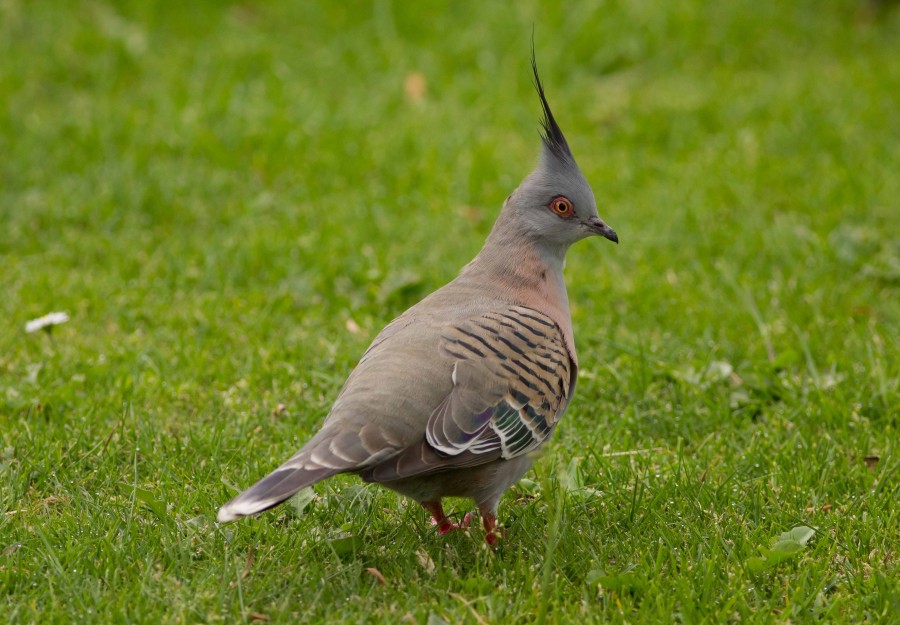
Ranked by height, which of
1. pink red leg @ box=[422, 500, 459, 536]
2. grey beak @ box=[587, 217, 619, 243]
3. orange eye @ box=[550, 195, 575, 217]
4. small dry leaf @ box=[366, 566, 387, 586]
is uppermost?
orange eye @ box=[550, 195, 575, 217]

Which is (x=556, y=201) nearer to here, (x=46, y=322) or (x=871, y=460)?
(x=871, y=460)

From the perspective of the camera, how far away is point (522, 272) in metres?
4.29

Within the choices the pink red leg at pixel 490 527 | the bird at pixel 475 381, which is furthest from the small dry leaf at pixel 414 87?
the pink red leg at pixel 490 527

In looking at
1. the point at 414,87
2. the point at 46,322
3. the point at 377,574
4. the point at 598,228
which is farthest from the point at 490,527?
the point at 414,87

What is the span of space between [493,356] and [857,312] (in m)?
Result: 2.79

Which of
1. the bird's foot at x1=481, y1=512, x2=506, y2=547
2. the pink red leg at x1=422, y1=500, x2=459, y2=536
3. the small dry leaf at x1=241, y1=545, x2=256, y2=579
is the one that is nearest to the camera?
the small dry leaf at x1=241, y1=545, x2=256, y2=579

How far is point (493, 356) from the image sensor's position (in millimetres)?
3764

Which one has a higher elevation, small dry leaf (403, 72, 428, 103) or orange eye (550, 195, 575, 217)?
orange eye (550, 195, 575, 217)

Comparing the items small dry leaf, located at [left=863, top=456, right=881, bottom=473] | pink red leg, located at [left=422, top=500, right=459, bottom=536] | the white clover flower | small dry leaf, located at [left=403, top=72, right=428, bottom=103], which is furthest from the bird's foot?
small dry leaf, located at [left=403, top=72, right=428, bottom=103]

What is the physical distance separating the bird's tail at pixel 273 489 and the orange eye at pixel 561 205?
5.27ft

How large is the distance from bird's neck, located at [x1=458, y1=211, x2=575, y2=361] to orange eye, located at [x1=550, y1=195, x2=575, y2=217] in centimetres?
15

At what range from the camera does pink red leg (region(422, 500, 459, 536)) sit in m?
3.92

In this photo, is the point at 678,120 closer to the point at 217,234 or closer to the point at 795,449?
the point at 217,234

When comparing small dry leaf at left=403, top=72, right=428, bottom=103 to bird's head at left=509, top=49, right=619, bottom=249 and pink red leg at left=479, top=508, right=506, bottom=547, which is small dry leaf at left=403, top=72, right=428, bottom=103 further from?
pink red leg at left=479, top=508, right=506, bottom=547
